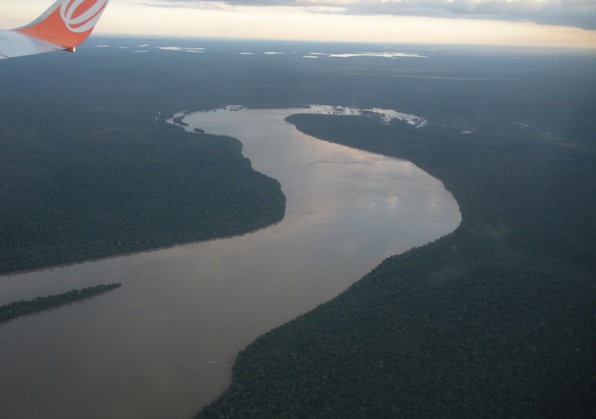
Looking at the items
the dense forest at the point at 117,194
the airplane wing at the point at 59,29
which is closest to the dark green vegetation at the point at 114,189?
the dense forest at the point at 117,194

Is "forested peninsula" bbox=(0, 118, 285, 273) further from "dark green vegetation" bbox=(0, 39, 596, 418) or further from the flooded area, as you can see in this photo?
the flooded area

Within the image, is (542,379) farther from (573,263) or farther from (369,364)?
(573,263)

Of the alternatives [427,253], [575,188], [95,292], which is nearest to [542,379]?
[427,253]

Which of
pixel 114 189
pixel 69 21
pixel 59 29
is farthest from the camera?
pixel 114 189

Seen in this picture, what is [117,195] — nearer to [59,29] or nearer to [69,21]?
[59,29]

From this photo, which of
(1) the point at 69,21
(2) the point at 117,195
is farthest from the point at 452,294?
(2) the point at 117,195

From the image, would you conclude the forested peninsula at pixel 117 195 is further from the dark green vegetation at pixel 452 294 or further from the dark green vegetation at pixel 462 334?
the dark green vegetation at pixel 462 334
